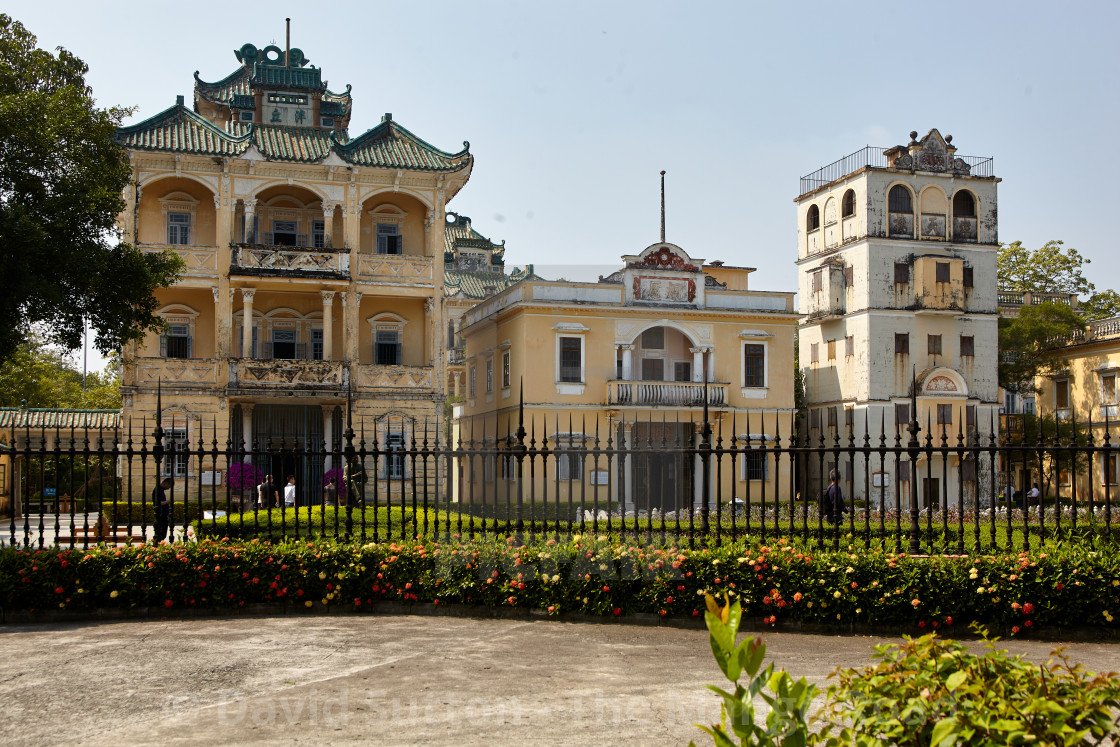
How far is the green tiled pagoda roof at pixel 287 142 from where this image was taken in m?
28.6

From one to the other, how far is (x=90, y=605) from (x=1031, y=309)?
130 feet

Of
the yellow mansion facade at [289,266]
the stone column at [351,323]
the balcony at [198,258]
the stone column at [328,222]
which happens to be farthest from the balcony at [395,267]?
the balcony at [198,258]

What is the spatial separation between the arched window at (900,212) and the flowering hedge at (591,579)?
30.6 meters

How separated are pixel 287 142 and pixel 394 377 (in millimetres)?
7795

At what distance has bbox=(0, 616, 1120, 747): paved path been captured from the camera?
22.3 feet

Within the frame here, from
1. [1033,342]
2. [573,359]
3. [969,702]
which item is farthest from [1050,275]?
[969,702]

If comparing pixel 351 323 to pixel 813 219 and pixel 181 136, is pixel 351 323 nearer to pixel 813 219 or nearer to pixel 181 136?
pixel 181 136

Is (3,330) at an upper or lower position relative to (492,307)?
lower

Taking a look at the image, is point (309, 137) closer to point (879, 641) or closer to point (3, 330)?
point (3, 330)

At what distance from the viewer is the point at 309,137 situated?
30969mm

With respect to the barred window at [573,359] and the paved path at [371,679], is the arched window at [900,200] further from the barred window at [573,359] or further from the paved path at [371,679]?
the paved path at [371,679]

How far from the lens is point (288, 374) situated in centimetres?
2866

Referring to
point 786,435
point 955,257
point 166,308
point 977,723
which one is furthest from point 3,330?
point 955,257

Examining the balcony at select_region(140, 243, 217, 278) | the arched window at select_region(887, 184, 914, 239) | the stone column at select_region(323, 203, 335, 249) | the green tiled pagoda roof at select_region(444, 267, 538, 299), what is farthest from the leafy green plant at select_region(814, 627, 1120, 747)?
the green tiled pagoda roof at select_region(444, 267, 538, 299)
